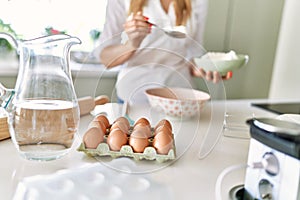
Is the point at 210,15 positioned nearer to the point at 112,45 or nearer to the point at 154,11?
the point at 154,11

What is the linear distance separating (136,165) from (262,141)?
0.25m

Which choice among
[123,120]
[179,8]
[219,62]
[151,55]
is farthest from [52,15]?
[123,120]

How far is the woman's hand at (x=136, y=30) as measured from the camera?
2.56 ft

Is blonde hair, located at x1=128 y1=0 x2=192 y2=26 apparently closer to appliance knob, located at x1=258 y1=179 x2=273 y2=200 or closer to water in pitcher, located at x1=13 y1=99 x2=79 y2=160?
water in pitcher, located at x1=13 y1=99 x2=79 y2=160

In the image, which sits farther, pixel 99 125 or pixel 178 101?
pixel 178 101

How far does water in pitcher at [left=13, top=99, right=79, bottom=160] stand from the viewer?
56 centimetres

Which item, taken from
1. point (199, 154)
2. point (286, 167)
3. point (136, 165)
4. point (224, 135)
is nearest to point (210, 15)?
point (224, 135)

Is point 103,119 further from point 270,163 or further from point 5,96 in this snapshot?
point 270,163

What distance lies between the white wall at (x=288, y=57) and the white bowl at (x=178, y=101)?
3.23 feet

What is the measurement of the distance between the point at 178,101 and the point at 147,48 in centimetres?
17

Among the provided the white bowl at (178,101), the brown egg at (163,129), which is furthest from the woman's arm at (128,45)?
the brown egg at (163,129)

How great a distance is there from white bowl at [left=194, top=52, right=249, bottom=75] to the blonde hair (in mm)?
195

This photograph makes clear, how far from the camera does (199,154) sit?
0.68 meters

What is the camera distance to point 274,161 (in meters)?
0.43
